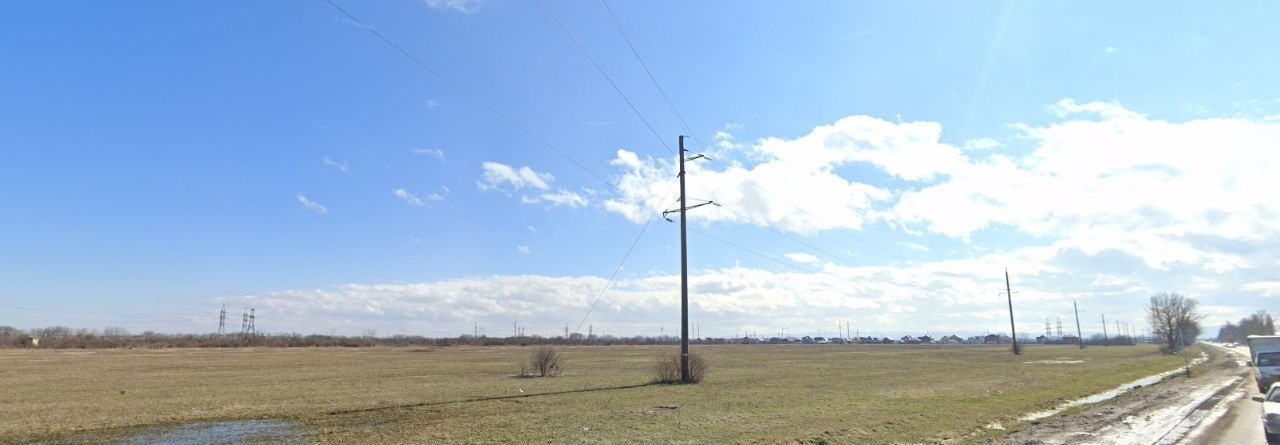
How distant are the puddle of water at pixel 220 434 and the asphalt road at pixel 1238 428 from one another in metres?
24.9

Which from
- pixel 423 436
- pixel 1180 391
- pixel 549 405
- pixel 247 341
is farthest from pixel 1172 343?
pixel 247 341

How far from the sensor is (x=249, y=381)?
3616 centimetres

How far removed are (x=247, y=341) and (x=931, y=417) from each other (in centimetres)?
15249

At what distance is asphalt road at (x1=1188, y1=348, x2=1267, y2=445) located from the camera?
637 inches

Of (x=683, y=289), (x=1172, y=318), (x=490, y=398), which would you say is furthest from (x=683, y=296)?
(x=1172, y=318)

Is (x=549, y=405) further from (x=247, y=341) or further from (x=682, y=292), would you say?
(x=247, y=341)

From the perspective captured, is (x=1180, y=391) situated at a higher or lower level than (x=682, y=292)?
lower

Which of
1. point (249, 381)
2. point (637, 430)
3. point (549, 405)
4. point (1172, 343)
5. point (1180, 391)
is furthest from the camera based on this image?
point (1172, 343)

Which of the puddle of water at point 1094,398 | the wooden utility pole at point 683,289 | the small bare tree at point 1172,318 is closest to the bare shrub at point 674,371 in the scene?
the wooden utility pole at point 683,289

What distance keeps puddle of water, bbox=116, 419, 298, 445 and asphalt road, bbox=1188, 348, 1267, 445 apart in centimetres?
2487

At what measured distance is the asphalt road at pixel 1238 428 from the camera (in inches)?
637

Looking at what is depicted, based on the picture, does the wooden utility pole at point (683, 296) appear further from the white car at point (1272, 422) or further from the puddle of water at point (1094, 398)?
the white car at point (1272, 422)

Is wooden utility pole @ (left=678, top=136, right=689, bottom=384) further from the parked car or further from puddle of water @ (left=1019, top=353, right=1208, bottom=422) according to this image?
the parked car

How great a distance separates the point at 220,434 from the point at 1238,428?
30534 millimetres
